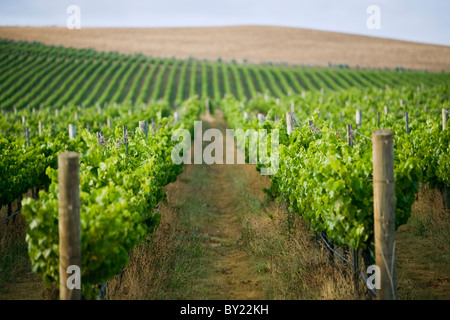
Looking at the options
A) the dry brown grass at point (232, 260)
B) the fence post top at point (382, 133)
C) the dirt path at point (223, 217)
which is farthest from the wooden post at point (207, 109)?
the fence post top at point (382, 133)

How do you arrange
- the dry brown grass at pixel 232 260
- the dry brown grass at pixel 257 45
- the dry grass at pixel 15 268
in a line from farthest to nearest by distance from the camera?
1. the dry brown grass at pixel 257 45
2. the dry grass at pixel 15 268
3. the dry brown grass at pixel 232 260

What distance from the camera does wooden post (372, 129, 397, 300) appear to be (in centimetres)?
450

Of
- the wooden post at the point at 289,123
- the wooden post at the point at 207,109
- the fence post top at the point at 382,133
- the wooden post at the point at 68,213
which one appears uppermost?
the wooden post at the point at 207,109

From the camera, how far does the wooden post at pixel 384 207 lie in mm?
4500

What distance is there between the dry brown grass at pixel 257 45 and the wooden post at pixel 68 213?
54.9 m

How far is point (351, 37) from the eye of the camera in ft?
265

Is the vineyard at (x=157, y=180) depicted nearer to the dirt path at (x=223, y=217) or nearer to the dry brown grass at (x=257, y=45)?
the dirt path at (x=223, y=217)

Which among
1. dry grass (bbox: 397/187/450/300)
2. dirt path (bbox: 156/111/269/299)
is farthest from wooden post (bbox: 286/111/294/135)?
dry grass (bbox: 397/187/450/300)

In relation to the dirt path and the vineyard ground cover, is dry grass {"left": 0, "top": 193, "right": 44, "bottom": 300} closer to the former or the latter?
the vineyard ground cover

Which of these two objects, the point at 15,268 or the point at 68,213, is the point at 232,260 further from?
the point at 68,213

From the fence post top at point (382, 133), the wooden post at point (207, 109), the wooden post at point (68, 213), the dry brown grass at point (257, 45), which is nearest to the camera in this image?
the wooden post at point (68, 213)

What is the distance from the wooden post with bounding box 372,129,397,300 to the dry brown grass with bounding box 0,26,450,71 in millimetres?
53327

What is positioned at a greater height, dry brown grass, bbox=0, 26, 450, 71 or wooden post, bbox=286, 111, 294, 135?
dry brown grass, bbox=0, 26, 450, 71
